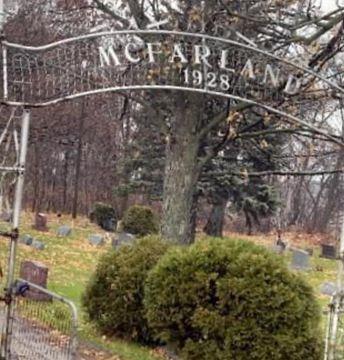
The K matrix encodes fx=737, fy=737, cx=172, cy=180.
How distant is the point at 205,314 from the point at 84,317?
258cm

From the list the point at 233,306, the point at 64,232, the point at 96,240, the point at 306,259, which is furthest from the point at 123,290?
the point at 64,232

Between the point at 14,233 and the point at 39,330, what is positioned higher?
the point at 14,233

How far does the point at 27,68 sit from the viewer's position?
675 cm

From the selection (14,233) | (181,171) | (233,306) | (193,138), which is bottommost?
(233,306)

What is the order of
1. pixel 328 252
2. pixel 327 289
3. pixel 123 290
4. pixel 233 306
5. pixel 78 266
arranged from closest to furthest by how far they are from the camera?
pixel 233 306 → pixel 123 290 → pixel 78 266 → pixel 327 289 → pixel 328 252

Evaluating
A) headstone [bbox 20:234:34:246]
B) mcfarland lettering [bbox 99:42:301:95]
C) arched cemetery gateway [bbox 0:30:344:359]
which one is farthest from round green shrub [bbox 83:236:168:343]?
headstone [bbox 20:234:34:246]

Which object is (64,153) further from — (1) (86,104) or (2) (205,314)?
(2) (205,314)

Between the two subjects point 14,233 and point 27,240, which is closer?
point 14,233

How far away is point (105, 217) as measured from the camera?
2669 cm

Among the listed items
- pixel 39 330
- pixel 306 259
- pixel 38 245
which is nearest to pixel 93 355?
pixel 39 330

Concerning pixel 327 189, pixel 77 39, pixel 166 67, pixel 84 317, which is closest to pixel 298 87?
pixel 166 67

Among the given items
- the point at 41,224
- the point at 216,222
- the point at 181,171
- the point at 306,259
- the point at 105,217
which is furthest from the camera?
Answer: the point at 105,217

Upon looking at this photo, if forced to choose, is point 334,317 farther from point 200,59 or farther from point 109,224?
point 109,224

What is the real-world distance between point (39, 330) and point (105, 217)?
19174mm
